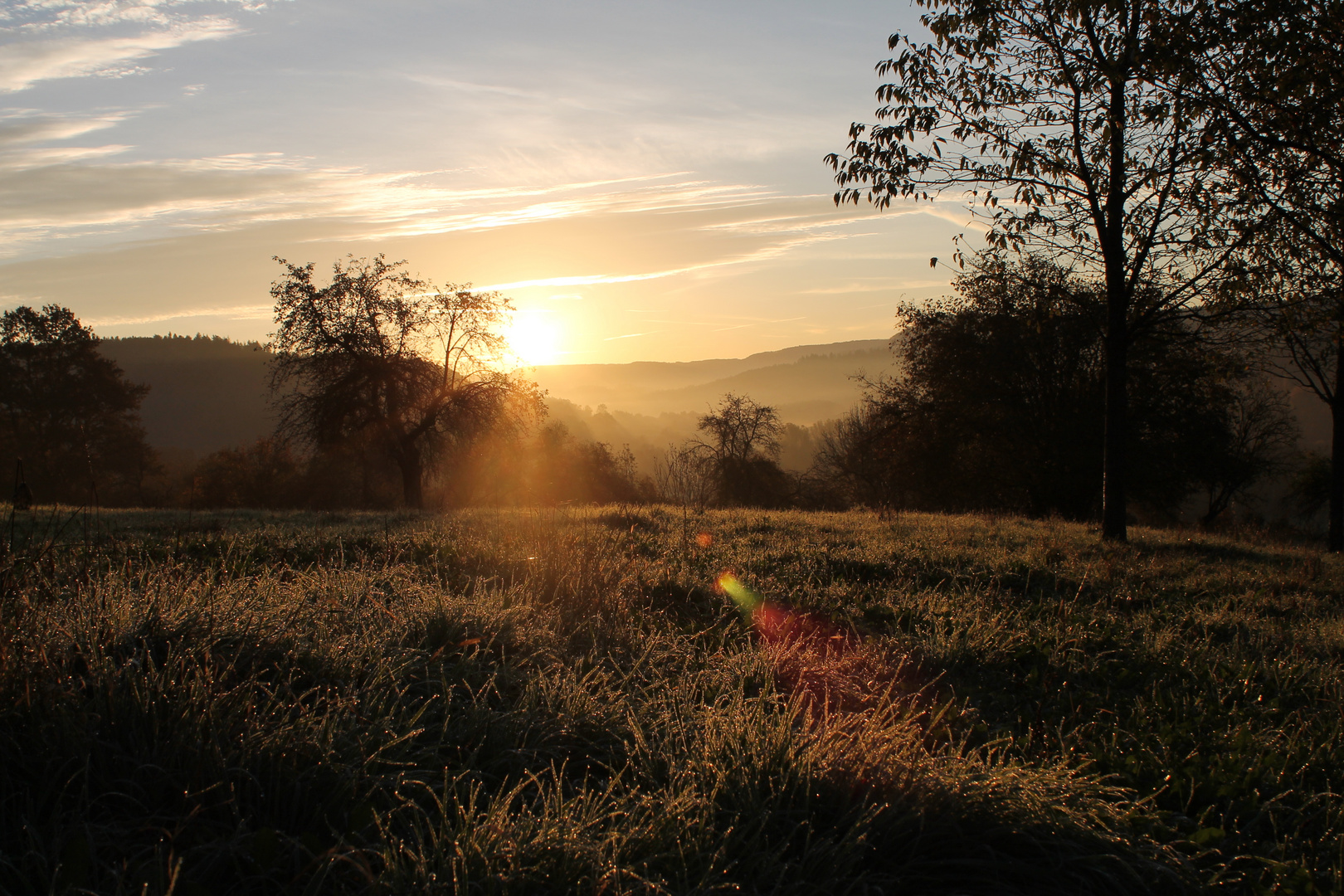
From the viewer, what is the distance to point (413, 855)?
1888mm

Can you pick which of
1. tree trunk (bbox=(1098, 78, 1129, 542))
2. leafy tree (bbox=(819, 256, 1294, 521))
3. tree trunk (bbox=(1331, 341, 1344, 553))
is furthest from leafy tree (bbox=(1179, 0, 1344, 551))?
leafy tree (bbox=(819, 256, 1294, 521))

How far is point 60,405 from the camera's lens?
3206 centimetres

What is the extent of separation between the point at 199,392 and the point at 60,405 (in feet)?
235

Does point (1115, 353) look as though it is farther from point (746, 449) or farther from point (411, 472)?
point (746, 449)

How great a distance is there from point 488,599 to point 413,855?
2763mm

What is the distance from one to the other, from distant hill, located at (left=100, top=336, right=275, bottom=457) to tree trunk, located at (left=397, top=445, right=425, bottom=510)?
67182 mm

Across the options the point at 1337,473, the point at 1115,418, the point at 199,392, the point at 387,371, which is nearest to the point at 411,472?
the point at 387,371

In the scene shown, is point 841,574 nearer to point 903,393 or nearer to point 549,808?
point 549,808

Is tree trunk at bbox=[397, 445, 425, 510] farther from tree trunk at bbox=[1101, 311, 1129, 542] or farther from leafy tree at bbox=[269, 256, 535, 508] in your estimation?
tree trunk at bbox=[1101, 311, 1129, 542]

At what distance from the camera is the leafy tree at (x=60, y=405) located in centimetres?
3091

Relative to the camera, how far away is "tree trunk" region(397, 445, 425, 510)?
80.9 ft

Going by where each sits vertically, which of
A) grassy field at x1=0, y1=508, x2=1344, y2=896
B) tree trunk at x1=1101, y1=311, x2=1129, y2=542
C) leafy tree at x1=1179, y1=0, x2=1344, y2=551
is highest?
leafy tree at x1=1179, y1=0, x2=1344, y2=551

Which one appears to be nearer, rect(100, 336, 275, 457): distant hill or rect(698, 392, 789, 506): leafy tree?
rect(698, 392, 789, 506): leafy tree

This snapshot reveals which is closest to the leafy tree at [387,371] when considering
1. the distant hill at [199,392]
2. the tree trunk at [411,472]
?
the tree trunk at [411,472]
